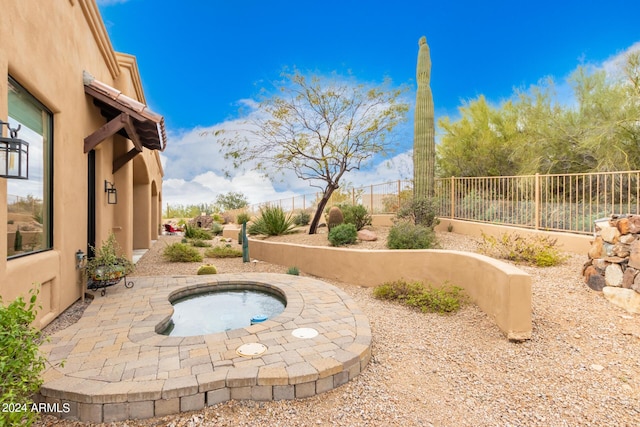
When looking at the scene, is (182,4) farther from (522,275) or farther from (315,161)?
(522,275)

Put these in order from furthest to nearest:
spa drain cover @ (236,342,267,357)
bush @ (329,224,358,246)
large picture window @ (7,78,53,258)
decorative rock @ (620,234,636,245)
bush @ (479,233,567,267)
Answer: bush @ (329,224,358,246), bush @ (479,233,567,267), decorative rock @ (620,234,636,245), large picture window @ (7,78,53,258), spa drain cover @ (236,342,267,357)

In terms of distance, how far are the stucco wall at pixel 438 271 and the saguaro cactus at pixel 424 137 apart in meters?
3.95

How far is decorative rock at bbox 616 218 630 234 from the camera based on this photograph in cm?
450

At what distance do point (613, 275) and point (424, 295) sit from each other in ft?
8.82

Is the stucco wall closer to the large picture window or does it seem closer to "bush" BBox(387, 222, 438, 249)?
"bush" BBox(387, 222, 438, 249)

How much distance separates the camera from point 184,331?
→ 401 centimetres

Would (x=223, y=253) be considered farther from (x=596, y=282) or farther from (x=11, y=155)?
(x=596, y=282)

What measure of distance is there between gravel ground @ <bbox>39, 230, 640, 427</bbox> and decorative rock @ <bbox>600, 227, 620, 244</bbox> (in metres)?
0.80

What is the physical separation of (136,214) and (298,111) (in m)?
6.96

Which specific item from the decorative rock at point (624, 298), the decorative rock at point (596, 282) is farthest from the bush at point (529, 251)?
the decorative rock at point (624, 298)

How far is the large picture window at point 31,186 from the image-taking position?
126 inches

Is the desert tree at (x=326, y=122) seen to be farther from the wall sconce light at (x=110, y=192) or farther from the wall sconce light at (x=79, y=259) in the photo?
the wall sconce light at (x=79, y=259)

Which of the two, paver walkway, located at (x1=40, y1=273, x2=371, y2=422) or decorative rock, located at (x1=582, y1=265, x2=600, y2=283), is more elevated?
decorative rock, located at (x1=582, y1=265, x2=600, y2=283)

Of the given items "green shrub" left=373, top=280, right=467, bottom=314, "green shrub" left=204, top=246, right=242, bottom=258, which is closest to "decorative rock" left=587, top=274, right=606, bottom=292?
"green shrub" left=373, top=280, right=467, bottom=314
